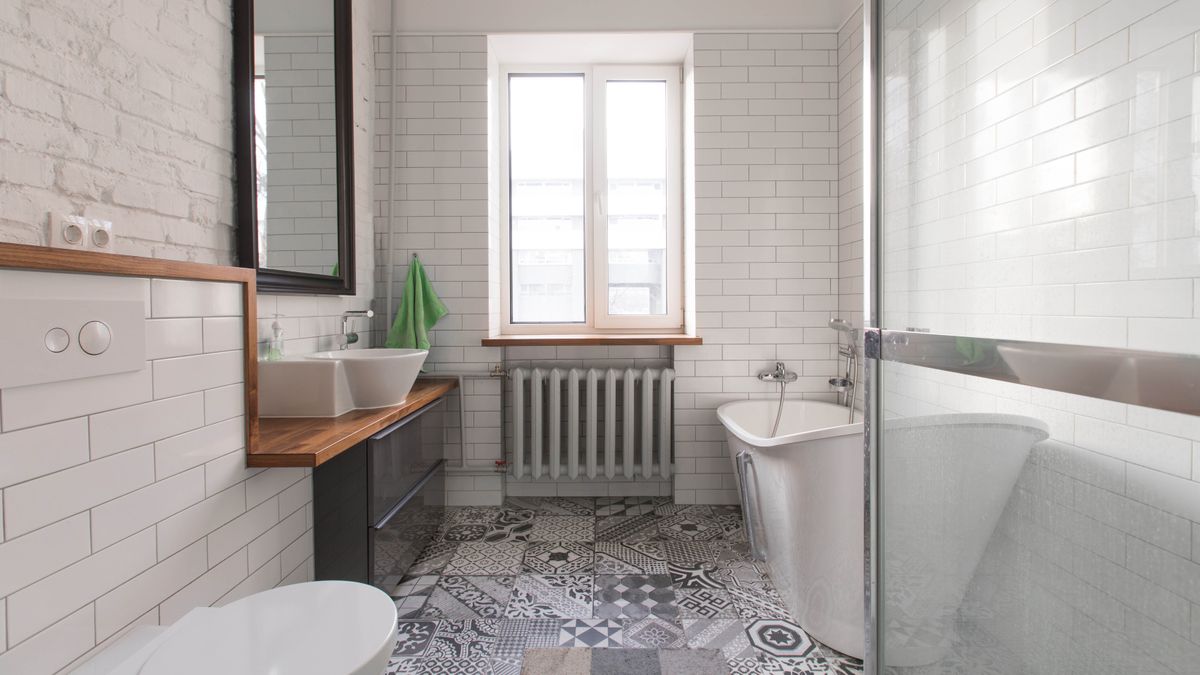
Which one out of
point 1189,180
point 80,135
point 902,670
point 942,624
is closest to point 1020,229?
point 1189,180

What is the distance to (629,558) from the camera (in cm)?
224

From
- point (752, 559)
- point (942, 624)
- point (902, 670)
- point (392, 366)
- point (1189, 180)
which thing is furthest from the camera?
point (752, 559)

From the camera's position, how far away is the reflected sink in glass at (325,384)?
66.3 inches

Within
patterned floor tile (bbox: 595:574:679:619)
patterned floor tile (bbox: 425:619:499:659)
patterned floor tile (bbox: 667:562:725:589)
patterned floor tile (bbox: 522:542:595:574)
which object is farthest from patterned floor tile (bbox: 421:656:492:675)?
patterned floor tile (bbox: 667:562:725:589)

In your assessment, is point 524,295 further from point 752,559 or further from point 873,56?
point 873,56

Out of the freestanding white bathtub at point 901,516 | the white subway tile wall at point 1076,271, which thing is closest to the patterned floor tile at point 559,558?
the freestanding white bathtub at point 901,516

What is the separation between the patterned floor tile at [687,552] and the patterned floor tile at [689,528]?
0.05 m

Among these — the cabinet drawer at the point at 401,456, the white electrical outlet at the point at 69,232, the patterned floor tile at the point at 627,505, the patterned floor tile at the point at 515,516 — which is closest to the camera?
the white electrical outlet at the point at 69,232

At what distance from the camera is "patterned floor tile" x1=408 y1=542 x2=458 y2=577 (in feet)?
7.04

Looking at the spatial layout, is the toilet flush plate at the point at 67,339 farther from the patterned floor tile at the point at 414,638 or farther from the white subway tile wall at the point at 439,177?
the white subway tile wall at the point at 439,177

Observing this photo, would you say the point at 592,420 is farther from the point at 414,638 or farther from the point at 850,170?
the point at 850,170

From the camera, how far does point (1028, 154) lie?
659 mm

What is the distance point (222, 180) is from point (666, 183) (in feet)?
7.13

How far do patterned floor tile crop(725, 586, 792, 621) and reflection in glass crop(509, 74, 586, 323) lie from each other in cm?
181
